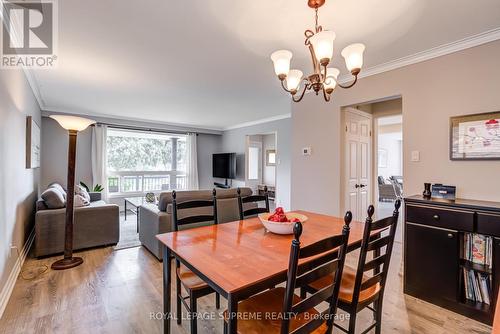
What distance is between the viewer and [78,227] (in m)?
3.22

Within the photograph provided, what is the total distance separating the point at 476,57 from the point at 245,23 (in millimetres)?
2169

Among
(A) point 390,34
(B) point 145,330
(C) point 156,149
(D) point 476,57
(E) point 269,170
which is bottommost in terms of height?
(B) point 145,330

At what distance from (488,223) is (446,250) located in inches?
14.5

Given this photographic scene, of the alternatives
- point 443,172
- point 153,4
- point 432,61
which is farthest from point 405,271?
point 153,4

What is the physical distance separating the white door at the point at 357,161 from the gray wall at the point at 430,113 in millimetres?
232

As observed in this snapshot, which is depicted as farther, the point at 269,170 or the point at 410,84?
the point at 269,170

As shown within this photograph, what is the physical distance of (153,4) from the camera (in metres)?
1.80

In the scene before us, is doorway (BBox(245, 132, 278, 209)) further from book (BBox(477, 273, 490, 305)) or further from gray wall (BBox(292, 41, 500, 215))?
book (BBox(477, 273, 490, 305))

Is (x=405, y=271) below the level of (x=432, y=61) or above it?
below

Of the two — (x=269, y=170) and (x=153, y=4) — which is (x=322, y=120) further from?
(x=269, y=170)

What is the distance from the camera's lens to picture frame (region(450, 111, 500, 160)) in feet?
7.05

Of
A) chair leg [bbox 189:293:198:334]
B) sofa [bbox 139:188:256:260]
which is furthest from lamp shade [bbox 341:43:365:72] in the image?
chair leg [bbox 189:293:198:334]

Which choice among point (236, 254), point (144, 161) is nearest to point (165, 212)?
point (236, 254)

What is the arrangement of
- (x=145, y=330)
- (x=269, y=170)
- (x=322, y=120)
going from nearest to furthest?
(x=145, y=330) < (x=322, y=120) < (x=269, y=170)
